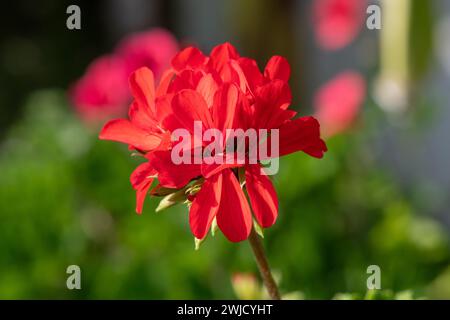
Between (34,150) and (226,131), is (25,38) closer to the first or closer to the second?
(34,150)

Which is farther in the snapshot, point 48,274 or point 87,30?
point 87,30

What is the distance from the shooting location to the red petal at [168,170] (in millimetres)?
479

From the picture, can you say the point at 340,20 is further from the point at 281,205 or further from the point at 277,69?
the point at 277,69

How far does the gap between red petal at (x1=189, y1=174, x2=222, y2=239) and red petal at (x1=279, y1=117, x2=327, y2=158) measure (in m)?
0.05

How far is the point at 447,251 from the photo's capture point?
1.40 m

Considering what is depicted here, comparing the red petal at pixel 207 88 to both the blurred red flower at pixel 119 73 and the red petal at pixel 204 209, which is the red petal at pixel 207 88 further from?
the blurred red flower at pixel 119 73

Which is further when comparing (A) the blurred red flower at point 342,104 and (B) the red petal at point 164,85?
(A) the blurred red flower at point 342,104

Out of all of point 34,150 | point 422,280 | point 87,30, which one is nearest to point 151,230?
point 422,280

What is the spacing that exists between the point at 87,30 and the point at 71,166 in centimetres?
374

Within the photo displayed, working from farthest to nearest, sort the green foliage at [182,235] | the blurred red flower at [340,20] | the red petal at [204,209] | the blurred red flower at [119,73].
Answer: the blurred red flower at [340,20] < the blurred red flower at [119,73] < the green foliage at [182,235] < the red petal at [204,209]

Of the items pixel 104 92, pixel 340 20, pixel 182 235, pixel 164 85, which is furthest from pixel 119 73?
pixel 164 85

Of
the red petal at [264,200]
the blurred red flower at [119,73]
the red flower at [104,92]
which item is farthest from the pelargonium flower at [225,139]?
the red flower at [104,92]

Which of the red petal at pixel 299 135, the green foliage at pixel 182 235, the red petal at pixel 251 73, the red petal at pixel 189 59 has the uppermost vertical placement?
the red petal at pixel 189 59

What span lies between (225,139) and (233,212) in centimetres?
5
